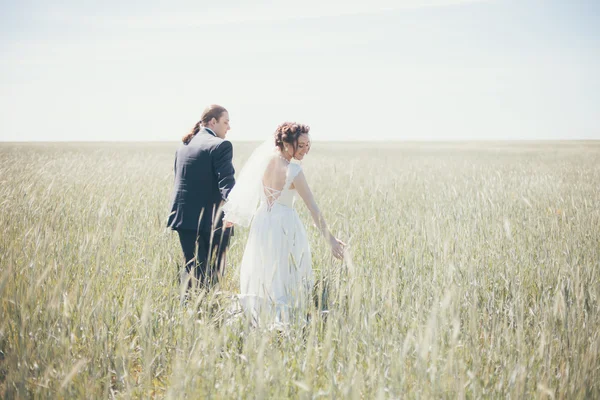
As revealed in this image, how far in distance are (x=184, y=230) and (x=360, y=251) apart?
1.84m

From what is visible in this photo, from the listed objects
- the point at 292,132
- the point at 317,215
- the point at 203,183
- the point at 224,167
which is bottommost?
the point at 317,215

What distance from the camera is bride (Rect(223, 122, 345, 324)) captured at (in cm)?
322

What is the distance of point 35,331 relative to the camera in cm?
229

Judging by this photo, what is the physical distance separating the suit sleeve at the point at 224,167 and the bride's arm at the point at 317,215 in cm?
64

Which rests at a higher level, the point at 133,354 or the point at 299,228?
the point at 299,228

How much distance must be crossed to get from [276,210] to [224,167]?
2.04 ft

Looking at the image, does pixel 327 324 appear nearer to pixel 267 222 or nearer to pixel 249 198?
pixel 267 222

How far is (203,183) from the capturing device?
355 centimetres

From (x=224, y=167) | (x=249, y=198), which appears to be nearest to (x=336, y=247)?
(x=249, y=198)

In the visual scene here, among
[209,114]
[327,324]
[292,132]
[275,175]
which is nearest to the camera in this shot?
[327,324]

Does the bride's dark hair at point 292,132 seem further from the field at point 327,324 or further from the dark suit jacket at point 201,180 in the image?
the field at point 327,324

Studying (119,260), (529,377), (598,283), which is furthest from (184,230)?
(598,283)

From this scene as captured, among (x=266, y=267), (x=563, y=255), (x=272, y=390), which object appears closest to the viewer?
(x=272, y=390)

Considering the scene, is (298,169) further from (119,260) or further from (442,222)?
(442,222)
